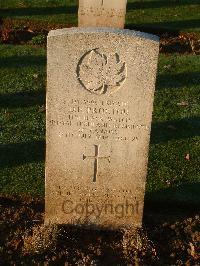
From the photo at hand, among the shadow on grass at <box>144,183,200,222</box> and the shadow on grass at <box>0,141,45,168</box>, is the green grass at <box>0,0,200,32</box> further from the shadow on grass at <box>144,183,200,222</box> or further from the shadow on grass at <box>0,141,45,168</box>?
the shadow on grass at <box>144,183,200,222</box>

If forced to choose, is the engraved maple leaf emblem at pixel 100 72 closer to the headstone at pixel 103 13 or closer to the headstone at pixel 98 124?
the headstone at pixel 98 124

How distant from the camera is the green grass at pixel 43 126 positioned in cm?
701

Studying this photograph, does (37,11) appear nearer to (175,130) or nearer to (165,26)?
(165,26)

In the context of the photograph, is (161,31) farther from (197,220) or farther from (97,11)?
(197,220)

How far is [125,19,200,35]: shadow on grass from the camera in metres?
12.9

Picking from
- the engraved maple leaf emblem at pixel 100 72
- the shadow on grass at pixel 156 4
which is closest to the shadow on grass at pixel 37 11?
the shadow on grass at pixel 156 4

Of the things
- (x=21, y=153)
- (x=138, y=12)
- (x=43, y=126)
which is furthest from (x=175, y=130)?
(x=138, y=12)

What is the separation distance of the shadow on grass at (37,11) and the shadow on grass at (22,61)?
3.21 m

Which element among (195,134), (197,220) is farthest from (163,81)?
(197,220)

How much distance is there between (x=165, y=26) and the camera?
513 inches

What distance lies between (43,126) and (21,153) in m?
0.83

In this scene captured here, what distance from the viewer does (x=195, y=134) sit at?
824 centimetres

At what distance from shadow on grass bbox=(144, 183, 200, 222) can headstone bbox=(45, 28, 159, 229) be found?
0.68 meters

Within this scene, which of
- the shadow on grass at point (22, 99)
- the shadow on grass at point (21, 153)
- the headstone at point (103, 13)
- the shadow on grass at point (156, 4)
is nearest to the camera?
the shadow on grass at point (21, 153)
